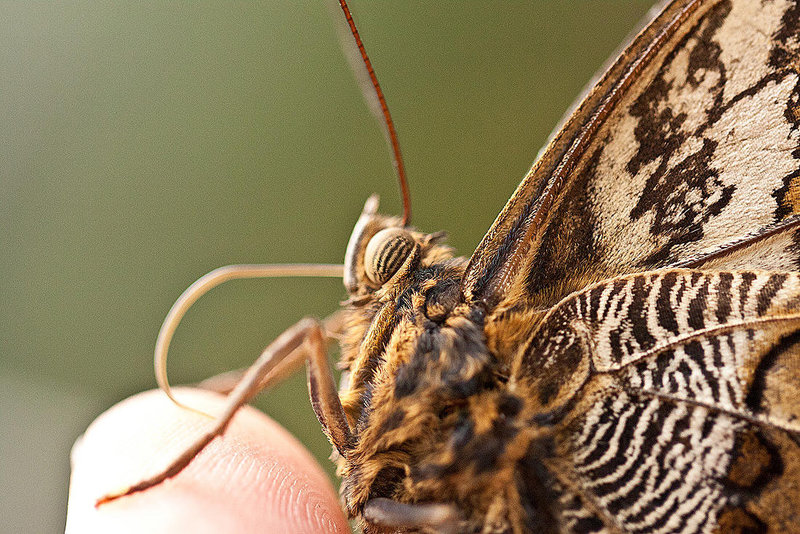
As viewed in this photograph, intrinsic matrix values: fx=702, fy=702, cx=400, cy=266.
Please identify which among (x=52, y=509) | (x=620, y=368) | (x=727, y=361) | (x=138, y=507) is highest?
(x=727, y=361)

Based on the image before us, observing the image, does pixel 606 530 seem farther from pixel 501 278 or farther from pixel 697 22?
pixel 697 22

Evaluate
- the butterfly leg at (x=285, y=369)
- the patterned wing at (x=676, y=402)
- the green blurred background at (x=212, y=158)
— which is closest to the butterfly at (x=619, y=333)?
the patterned wing at (x=676, y=402)

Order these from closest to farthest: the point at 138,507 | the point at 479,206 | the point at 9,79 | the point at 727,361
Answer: the point at 727,361
the point at 138,507
the point at 9,79
the point at 479,206

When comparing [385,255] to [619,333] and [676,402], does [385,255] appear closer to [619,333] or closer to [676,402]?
[619,333]

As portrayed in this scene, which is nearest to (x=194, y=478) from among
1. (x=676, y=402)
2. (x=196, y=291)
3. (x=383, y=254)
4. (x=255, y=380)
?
(x=196, y=291)


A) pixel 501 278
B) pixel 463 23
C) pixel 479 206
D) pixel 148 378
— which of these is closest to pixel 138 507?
pixel 501 278

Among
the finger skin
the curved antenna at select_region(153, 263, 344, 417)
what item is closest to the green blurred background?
the finger skin

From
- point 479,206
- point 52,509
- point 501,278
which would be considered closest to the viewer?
point 501,278
